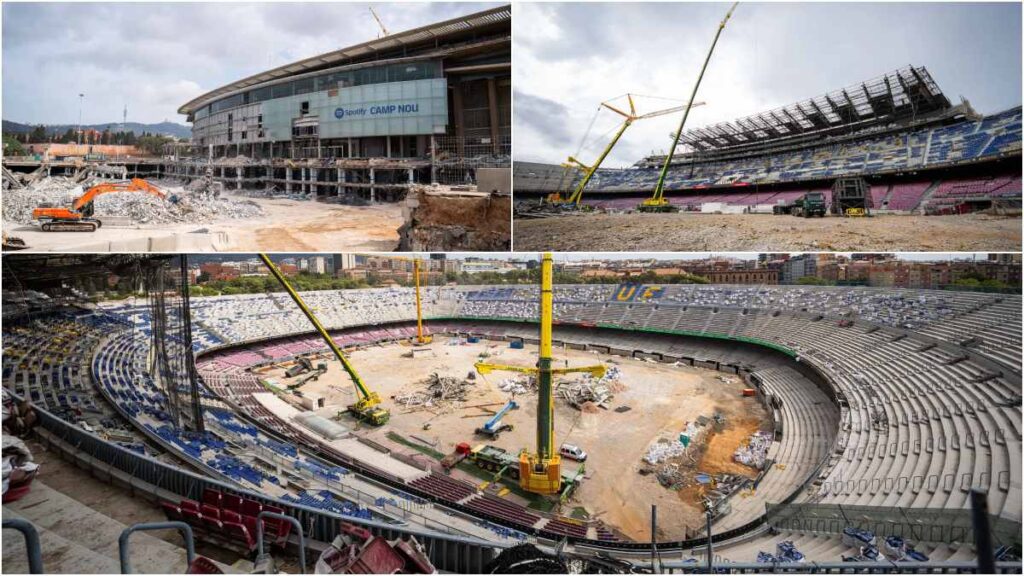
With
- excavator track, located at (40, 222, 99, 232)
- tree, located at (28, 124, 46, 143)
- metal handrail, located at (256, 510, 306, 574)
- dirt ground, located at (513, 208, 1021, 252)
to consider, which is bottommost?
metal handrail, located at (256, 510, 306, 574)

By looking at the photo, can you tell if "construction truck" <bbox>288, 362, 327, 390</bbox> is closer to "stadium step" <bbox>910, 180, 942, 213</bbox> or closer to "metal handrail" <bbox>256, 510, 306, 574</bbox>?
"metal handrail" <bbox>256, 510, 306, 574</bbox>

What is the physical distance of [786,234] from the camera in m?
5.22

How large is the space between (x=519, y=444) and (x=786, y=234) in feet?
28.1

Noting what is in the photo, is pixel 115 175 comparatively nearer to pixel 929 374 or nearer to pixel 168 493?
pixel 168 493

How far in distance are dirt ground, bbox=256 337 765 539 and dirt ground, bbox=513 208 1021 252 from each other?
523 centimetres

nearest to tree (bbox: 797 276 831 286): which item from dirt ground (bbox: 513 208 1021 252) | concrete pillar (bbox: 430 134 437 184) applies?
dirt ground (bbox: 513 208 1021 252)

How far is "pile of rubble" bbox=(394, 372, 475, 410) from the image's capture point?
1488cm

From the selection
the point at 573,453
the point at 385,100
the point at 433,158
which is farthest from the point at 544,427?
the point at 385,100

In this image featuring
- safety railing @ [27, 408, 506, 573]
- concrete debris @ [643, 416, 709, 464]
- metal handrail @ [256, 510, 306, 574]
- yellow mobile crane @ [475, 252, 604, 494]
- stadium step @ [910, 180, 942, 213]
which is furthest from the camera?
concrete debris @ [643, 416, 709, 464]

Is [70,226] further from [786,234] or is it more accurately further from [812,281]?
[812,281]

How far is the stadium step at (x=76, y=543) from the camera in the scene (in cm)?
329

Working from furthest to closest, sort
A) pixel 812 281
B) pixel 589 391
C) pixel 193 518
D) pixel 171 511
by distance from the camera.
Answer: pixel 812 281 < pixel 589 391 < pixel 171 511 < pixel 193 518

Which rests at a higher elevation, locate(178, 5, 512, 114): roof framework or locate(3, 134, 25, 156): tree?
locate(178, 5, 512, 114): roof framework

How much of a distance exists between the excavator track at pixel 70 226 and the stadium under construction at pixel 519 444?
6.96 feet
